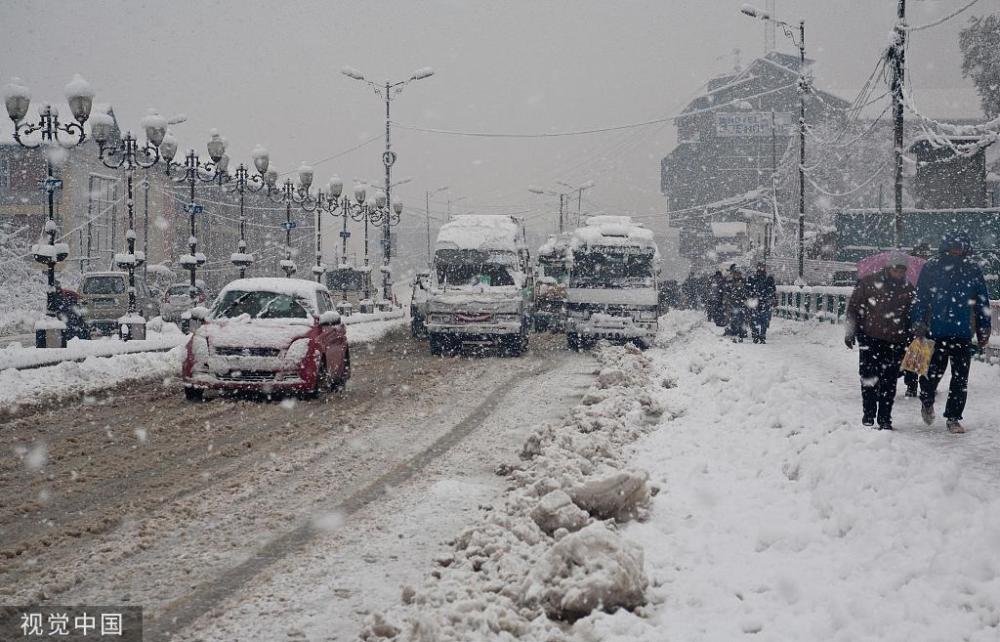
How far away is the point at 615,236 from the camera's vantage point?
72.1 ft

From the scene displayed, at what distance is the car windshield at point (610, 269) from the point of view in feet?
70.8

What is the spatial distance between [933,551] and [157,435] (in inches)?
294

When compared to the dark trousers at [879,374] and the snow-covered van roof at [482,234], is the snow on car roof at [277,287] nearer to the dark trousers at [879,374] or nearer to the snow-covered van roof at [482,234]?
the snow-covered van roof at [482,234]

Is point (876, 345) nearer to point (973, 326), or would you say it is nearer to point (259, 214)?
point (973, 326)

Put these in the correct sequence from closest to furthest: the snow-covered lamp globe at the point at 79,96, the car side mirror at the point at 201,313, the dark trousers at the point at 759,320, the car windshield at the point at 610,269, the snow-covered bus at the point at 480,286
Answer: the car side mirror at the point at 201,313 → the snow-covered lamp globe at the point at 79,96 → the snow-covered bus at the point at 480,286 → the dark trousers at the point at 759,320 → the car windshield at the point at 610,269

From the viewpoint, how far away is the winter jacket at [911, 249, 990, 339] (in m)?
8.03

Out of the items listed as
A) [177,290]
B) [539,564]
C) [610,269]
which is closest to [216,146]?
[177,290]

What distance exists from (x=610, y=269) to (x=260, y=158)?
1211 cm

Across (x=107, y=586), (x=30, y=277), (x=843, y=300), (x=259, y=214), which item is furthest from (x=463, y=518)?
(x=259, y=214)

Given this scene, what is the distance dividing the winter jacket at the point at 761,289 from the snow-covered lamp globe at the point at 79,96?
1546 centimetres

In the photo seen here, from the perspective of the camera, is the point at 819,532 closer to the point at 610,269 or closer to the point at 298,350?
the point at 298,350

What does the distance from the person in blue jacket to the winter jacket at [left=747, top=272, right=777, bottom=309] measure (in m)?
13.3

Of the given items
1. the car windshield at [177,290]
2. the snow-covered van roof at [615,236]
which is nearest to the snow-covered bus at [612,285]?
the snow-covered van roof at [615,236]

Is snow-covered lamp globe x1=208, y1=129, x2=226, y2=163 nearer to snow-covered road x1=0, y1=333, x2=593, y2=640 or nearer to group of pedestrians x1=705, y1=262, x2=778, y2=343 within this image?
snow-covered road x1=0, y1=333, x2=593, y2=640
